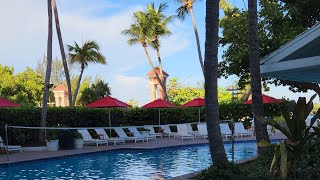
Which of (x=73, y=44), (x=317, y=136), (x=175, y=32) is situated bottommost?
(x=317, y=136)

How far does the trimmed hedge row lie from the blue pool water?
5.27m

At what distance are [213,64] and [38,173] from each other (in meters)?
7.51

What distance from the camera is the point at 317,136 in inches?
330

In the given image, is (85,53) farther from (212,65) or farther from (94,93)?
(212,65)

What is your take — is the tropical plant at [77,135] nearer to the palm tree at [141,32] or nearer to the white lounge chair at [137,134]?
the white lounge chair at [137,134]

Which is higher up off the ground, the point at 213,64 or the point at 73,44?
the point at 73,44

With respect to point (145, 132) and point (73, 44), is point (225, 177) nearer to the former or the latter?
point (145, 132)

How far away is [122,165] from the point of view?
14.7 metres

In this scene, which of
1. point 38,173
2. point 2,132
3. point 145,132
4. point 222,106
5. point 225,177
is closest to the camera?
point 225,177

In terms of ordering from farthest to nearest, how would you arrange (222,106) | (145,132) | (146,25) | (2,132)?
1. (146,25)
2. (222,106)
3. (145,132)
4. (2,132)

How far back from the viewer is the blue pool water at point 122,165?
1262 cm

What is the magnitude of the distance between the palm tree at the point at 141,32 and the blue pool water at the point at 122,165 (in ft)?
63.0

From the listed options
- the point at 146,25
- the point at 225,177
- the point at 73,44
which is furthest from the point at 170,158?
the point at 146,25

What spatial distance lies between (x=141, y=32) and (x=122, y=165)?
2411 cm
